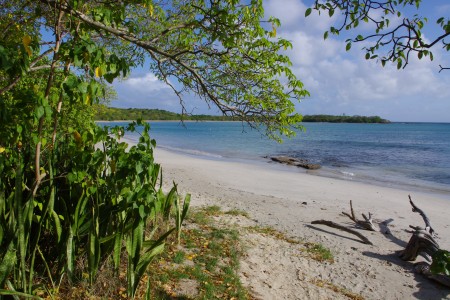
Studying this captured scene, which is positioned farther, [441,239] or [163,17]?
[441,239]

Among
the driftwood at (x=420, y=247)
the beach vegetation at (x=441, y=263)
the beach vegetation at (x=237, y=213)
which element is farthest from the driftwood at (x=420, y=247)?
the beach vegetation at (x=441, y=263)

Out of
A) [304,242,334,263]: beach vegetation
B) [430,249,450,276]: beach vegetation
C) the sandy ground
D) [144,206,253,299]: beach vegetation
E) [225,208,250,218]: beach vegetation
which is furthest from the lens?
[225,208,250,218]: beach vegetation

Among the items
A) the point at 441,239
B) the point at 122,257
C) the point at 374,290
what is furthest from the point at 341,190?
the point at 122,257

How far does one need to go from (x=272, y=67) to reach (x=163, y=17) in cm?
225

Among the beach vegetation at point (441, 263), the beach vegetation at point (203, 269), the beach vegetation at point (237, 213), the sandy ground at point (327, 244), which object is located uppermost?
the beach vegetation at point (441, 263)

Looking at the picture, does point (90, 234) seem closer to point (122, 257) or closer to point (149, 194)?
point (149, 194)

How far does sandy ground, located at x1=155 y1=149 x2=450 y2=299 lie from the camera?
4573 millimetres

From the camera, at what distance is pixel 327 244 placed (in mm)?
6234

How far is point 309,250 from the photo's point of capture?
5730 millimetres

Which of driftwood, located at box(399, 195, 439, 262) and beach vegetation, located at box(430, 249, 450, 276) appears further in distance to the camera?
driftwood, located at box(399, 195, 439, 262)

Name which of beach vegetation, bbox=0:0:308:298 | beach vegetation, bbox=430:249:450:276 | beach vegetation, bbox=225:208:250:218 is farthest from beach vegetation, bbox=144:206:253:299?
beach vegetation, bbox=430:249:450:276

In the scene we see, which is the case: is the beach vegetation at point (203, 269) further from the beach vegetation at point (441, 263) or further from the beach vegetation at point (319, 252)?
the beach vegetation at point (441, 263)

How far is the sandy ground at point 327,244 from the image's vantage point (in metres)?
4.57

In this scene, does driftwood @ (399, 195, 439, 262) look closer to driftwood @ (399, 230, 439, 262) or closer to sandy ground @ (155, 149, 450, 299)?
driftwood @ (399, 230, 439, 262)
